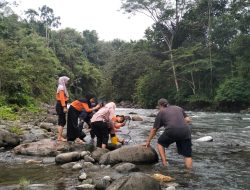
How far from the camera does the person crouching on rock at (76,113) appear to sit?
375 inches

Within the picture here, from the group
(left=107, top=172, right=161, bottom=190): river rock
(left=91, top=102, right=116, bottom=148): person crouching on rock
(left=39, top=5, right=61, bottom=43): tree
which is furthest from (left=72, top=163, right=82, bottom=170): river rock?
(left=39, top=5, right=61, bottom=43): tree

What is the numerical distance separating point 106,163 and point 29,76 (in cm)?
1586

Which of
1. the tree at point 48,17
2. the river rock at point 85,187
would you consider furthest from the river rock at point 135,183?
the tree at point 48,17

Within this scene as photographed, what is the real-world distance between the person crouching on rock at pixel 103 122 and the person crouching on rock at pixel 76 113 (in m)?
0.46

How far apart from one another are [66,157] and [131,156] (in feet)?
4.54

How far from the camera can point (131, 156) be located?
782 centimetres

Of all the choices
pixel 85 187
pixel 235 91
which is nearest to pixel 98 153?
pixel 85 187

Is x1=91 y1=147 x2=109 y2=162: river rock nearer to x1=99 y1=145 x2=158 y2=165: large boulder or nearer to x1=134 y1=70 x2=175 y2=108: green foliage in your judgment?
x1=99 y1=145 x2=158 y2=165: large boulder

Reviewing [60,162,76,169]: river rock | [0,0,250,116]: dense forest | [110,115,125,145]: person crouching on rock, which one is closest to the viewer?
[60,162,76,169]: river rock

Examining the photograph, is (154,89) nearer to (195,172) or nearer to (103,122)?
(103,122)

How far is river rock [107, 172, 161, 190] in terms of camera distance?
5082 mm

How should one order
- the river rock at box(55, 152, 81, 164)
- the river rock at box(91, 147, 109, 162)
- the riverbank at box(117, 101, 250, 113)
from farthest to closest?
the riverbank at box(117, 101, 250, 113)
the river rock at box(91, 147, 109, 162)
the river rock at box(55, 152, 81, 164)

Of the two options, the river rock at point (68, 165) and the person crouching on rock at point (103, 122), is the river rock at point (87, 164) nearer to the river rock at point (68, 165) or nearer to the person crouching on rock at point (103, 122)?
the river rock at point (68, 165)

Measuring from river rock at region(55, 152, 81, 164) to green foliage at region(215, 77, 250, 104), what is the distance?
95.5 ft
